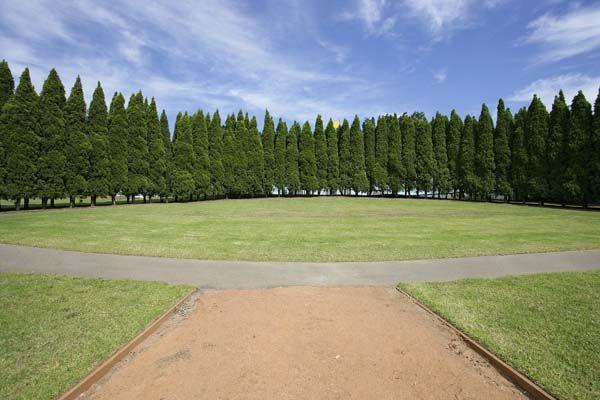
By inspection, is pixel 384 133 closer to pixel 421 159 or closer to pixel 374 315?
pixel 421 159

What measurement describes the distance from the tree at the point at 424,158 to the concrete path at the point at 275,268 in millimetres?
36926

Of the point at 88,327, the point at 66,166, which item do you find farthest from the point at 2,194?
the point at 88,327


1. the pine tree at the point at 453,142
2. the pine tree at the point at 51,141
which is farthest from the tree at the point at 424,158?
the pine tree at the point at 51,141

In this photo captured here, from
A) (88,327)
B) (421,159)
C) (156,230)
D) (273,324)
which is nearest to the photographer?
(88,327)

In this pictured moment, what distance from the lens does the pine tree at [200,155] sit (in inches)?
1608

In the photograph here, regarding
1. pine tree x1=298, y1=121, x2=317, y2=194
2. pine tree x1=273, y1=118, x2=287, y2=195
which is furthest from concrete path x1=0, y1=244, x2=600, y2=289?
pine tree x1=298, y1=121, x2=317, y2=194

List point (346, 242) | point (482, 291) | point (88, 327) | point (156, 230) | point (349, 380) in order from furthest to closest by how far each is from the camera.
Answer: point (156, 230)
point (346, 242)
point (482, 291)
point (88, 327)
point (349, 380)

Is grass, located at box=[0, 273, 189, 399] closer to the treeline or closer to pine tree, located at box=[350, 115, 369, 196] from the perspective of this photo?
the treeline

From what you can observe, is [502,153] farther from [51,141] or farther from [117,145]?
[51,141]

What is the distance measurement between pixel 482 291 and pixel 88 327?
26.4 ft

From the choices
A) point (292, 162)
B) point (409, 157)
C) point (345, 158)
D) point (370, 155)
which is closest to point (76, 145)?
point (292, 162)

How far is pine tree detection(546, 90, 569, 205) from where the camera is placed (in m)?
32.6

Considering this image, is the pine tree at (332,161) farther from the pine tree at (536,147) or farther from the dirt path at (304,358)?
the dirt path at (304,358)

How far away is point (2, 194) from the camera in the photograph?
23625mm
